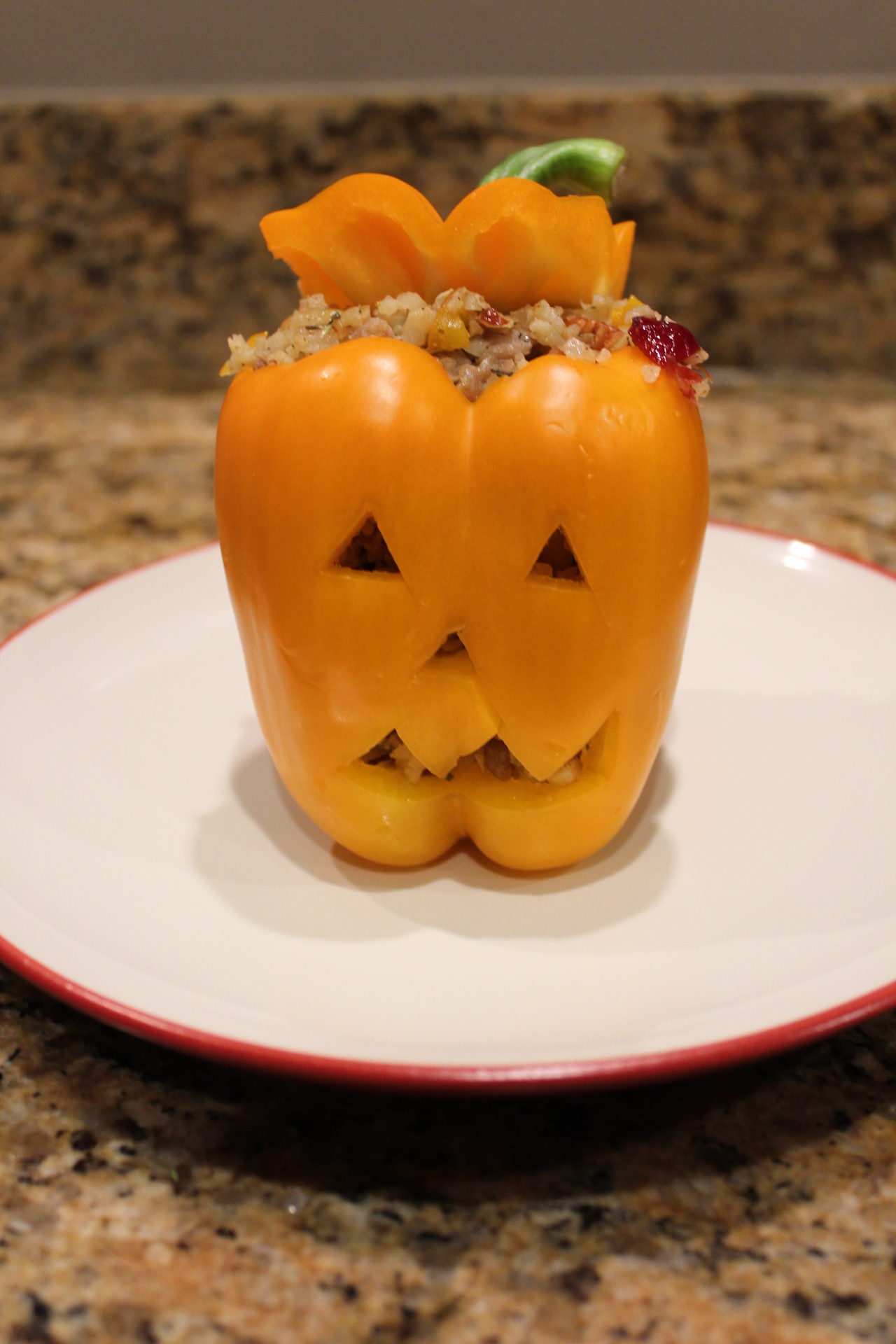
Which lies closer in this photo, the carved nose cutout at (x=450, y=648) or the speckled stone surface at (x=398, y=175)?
the carved nose cutout at (x=450, y=648)

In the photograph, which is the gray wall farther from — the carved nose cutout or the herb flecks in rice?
the carved nose cutout

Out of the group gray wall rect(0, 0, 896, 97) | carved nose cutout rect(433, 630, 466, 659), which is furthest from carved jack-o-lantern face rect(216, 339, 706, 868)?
gray wall rect(0, 0, 896, 97)

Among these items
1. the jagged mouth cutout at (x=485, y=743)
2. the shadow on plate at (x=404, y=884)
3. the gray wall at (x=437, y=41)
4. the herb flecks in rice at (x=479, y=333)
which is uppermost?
the gray wall at (x=437, y=41)

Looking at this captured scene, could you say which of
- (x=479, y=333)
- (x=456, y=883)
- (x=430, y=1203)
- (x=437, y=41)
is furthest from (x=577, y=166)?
(x=437, y=41)

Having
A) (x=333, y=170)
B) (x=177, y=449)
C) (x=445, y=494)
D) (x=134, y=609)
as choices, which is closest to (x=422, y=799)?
(x=445, y=494)

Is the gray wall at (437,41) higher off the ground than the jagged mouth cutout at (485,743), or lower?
higher

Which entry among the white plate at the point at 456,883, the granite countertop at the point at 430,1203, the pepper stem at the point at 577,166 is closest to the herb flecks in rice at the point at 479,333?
the pepper stem at the point at 577,166

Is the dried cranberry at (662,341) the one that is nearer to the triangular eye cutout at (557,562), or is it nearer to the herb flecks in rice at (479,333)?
the herb flecks in rice at (479,333)
